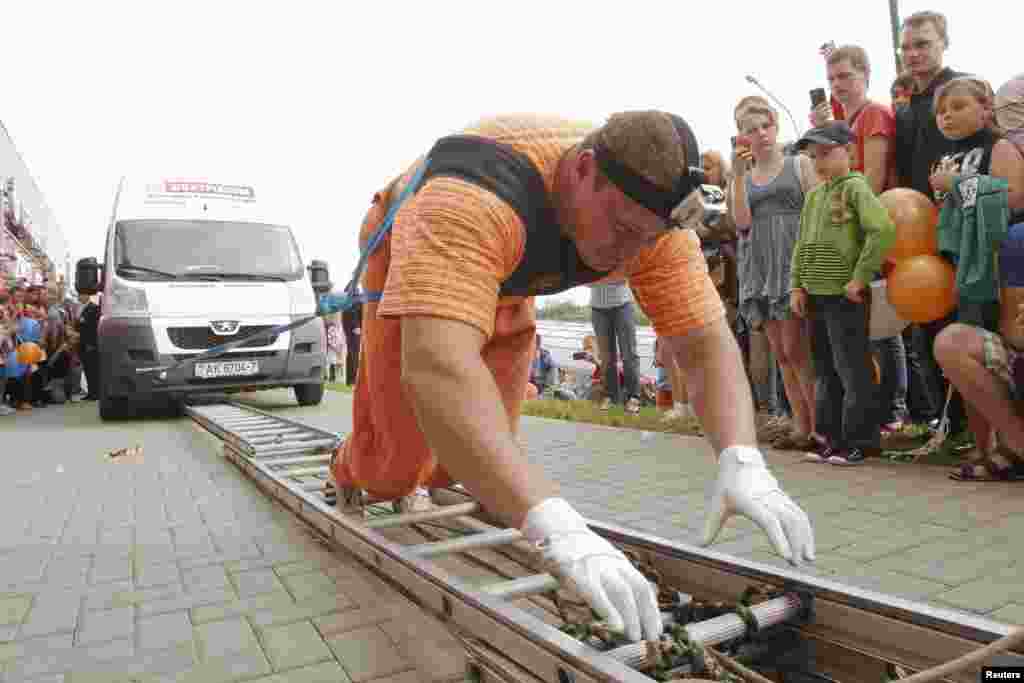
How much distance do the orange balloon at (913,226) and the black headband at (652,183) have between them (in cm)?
320

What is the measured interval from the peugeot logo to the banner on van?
1.92m

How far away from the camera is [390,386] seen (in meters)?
2.79

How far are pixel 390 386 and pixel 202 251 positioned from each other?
23.6 ft

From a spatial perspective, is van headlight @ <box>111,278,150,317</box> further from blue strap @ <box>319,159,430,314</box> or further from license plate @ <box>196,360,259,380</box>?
blue strap @ <box>319,159,430,314</box>

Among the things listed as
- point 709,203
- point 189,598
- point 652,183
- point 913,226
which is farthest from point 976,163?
point 189,598

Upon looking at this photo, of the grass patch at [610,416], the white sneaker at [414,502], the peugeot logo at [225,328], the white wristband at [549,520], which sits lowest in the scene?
the grass patch at [610,416]

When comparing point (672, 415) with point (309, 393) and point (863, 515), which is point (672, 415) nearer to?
point (863, 515)

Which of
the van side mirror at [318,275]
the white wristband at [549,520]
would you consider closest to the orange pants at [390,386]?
the white wristband at [549,520]

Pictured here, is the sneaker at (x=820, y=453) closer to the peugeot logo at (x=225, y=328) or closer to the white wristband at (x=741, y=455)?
the white wristband at (x=741, y=455)

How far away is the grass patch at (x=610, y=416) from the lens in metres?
6.32

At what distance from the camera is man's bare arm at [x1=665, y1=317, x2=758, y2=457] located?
238cm

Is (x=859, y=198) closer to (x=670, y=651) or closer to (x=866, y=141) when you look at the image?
(x=866, y=141)

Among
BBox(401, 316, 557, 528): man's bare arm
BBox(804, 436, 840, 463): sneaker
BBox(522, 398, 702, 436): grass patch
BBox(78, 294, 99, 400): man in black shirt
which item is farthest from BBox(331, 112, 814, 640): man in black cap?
BBox(78, 294, 99, 400): man in black shirt

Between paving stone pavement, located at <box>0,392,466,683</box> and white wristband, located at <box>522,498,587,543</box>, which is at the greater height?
white wristband, located at <box>522,498,587,543</box>
